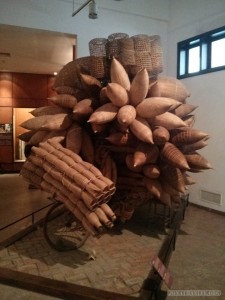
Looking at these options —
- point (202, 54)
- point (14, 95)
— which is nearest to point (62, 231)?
point (202, 54)

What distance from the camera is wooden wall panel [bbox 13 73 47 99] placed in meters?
8.34

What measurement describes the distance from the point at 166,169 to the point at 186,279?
0.84 meters

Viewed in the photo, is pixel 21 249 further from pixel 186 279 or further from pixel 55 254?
pixel 186 279

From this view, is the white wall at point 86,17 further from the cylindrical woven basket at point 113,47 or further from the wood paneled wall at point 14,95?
the wood paneled wall at point 14,95

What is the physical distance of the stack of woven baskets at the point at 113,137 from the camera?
1.79 meters

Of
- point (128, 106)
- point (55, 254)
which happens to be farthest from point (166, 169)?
point (55, 254)

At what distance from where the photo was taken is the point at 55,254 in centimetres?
216

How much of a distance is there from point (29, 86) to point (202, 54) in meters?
5.94

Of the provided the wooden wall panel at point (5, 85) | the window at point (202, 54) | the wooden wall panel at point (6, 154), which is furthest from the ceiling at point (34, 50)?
the wooden wall panel at point (6, 154)

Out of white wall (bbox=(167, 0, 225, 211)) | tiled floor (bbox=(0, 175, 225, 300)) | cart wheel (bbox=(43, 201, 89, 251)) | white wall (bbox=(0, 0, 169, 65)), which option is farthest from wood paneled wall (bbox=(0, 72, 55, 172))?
Answer: tiled floor (bbox=(0, 175, 225, 300))

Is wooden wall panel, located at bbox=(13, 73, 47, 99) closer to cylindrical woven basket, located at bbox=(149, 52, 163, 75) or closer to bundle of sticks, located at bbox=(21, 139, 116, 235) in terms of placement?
cylindrical woven basket, located at bbox=(149, 52, 163, 75)

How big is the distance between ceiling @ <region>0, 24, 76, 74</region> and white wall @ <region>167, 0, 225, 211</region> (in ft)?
6.12

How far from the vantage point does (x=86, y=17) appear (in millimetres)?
4184

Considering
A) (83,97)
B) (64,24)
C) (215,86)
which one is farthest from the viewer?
(64,24)
